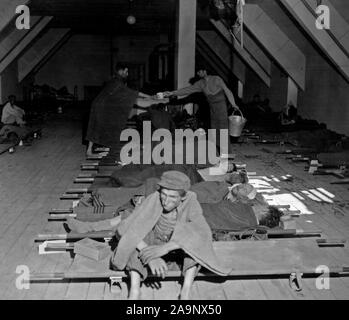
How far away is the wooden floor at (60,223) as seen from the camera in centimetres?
440

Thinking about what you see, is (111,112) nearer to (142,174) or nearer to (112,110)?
(112,110)

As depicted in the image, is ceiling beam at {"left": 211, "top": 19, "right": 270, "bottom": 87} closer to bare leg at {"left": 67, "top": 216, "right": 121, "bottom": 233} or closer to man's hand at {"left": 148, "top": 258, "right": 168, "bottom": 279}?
bare leg at {"left": 67, "top": 216, "right": 121, "bottom": 233}

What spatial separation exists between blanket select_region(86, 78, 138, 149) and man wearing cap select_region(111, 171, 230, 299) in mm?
5989

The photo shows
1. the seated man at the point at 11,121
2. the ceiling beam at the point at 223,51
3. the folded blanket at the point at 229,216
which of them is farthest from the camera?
the ceiling beam at the point at 223,51

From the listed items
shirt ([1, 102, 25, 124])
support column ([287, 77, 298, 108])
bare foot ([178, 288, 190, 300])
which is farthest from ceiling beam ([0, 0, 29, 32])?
bare foot ([178, 288, 190, 300])

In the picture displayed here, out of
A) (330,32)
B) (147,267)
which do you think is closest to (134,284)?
(147,267)

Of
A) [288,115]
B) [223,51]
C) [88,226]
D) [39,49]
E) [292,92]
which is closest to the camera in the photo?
[88,226]

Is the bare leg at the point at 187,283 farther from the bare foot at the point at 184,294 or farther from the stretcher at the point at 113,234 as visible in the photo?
the stretcher at the point at 113,234

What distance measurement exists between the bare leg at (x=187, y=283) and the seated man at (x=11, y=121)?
942 centimetres

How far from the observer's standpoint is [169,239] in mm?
4363

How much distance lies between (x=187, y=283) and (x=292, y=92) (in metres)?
13.1

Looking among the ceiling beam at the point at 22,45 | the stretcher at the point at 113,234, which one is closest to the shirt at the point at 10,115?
the ceiling beam at the point at 22,45
